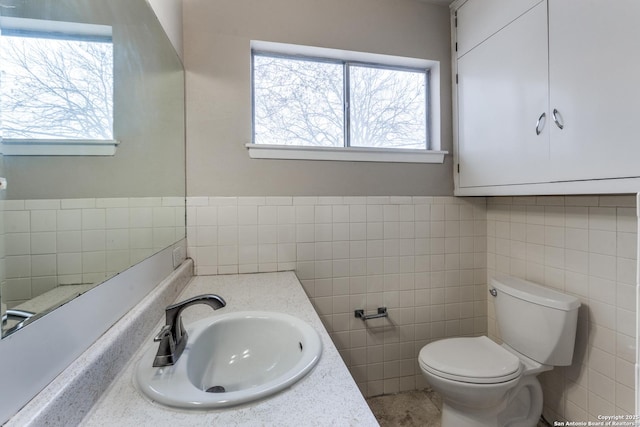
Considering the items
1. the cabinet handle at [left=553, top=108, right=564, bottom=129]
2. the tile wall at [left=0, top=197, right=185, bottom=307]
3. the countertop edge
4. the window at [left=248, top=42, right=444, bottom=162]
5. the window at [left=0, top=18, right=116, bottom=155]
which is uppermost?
the window at [left=248, top=42, right=444, bottom=162]

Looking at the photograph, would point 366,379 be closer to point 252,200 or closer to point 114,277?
point 252,200

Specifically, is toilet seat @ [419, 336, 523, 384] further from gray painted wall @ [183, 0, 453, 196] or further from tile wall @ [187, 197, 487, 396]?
gray painted wall @ [183, 0, 453, 196]

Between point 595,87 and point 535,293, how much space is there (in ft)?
3.05

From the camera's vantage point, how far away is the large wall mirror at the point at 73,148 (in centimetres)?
47

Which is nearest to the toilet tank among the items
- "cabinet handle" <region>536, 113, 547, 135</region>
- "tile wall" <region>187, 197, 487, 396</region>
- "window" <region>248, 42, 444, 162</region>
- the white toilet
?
the white toilet

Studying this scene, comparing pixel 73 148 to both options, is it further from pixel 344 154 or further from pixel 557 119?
pixel 557 119

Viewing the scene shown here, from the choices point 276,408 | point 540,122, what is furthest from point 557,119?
point 276,408

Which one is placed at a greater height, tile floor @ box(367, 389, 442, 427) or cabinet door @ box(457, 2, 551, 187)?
cabinet door @ box(457, 2, 551, 187)

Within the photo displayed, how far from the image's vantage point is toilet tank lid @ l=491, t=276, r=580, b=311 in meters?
1.23

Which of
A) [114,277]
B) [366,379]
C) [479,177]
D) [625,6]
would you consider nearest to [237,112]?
[114,277]

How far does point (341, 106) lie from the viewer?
67.6 inches

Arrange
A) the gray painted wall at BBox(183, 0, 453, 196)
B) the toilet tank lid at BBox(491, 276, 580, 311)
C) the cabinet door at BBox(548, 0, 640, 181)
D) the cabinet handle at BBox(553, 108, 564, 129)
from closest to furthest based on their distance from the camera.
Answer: the cabinet door at BBox(548, 0, 640, 181), the cabinet handle at BBox(553, 108, 564, 129), the toilet tank lid at BBox(491, 276, 580, 311), the gray painted wall at BBox(183, 0, 453, 196)

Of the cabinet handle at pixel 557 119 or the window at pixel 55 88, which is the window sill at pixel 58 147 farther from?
the cabinet handle at pixel 557 119

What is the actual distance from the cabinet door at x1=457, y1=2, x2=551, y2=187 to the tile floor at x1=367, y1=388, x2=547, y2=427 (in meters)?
1.34
